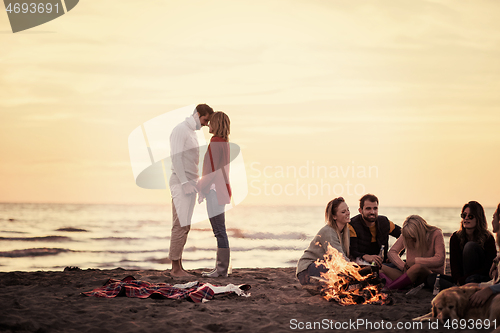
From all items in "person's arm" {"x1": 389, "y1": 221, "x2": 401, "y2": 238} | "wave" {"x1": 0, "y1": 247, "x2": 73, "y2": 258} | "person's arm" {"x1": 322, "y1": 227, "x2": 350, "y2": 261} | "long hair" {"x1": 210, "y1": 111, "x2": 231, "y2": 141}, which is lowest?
"wave" {"x1": 0, "y1": 247, "x2": 73, "y2": 258}

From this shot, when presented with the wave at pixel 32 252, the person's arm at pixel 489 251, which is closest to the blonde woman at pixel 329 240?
the person's arm at pixel 489 251

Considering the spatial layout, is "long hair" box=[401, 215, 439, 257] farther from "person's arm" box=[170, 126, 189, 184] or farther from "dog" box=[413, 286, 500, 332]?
"person's arm" box=[170, 126, 189, 184]

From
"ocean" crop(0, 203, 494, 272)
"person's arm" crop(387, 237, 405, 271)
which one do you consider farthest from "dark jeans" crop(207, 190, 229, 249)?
"ocean" crop(0, 203, 494, 272)

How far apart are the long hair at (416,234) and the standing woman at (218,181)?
7.57 ft

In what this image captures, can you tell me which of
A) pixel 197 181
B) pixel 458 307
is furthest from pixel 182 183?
pixel 458 307

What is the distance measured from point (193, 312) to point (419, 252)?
8.56 ft

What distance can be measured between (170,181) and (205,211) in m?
0.65

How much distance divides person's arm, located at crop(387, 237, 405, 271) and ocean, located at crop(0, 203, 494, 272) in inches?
190

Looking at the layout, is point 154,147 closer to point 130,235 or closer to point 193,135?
point 193,135

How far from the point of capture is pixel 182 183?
584 centimetres

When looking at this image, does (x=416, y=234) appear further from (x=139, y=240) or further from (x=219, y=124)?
(x=139, y=240)

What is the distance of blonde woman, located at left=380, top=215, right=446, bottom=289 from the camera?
471 cm

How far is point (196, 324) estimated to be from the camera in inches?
136

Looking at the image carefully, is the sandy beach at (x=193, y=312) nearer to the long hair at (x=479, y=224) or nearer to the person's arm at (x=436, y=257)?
the person's arm at (x=436, y=257)
